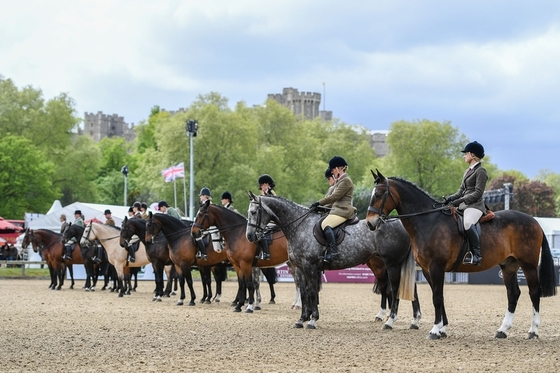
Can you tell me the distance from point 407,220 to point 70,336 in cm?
601

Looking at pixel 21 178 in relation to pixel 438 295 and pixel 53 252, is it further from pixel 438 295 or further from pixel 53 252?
pixel 438 295

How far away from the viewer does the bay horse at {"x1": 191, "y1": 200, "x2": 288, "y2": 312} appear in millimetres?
21359

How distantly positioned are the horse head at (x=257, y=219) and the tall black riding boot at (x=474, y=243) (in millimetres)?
4119

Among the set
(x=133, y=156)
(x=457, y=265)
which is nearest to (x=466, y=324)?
(x=457, y=265)

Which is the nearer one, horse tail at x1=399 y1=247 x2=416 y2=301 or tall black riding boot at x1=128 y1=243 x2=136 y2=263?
horse tail at x1=399 y1=247 x2=416 y2=301

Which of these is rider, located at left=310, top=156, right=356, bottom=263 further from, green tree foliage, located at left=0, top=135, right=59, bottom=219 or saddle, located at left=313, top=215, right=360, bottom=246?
green tree foliage, located at left=0, top=135, right=59, bottom=219

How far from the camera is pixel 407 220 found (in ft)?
51.0

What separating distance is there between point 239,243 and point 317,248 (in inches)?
173

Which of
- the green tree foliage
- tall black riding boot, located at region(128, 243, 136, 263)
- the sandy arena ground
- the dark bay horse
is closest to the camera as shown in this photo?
the sandy arena ground

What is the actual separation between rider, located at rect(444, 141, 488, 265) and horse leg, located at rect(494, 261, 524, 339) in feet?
3.68

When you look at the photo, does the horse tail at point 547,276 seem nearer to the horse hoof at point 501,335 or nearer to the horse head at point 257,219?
the horse hoof at point 501,335

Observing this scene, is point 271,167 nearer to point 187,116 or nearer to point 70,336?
point 187,116

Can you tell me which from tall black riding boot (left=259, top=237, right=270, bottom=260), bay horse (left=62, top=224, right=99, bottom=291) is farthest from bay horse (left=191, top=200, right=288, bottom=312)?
bay horse (left=62, top=224, right=99, bottom=291)

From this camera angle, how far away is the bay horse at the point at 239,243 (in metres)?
21.4
